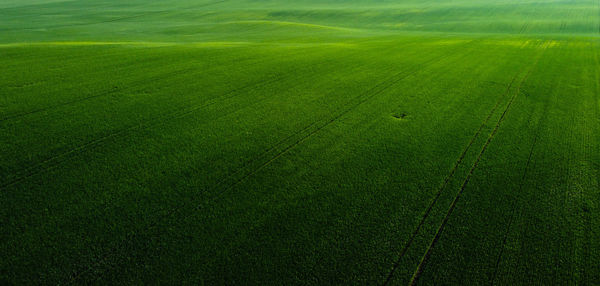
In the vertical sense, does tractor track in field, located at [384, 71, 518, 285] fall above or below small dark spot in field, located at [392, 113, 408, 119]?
below

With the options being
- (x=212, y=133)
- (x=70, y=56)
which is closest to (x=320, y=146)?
(x=212, y=133)

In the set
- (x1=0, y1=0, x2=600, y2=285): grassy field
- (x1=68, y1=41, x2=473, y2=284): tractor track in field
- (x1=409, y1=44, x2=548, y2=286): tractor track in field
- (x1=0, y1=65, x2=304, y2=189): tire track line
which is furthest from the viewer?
(x1=0, y1=65, x2=304, y2=189): tire track line

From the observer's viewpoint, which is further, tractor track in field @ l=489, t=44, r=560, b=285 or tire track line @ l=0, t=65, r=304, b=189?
tire track line @ l=0, t=65, r=304, b=189

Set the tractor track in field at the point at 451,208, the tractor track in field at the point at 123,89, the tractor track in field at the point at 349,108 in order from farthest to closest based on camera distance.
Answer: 1. the tractor track in field at the point at 123,89
2. the tractor track in field at the point at 349,108
3. the tractor track in field at the point at 451,208

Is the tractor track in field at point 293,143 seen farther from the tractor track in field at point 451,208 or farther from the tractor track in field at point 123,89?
the tractor track in field at point 123,89

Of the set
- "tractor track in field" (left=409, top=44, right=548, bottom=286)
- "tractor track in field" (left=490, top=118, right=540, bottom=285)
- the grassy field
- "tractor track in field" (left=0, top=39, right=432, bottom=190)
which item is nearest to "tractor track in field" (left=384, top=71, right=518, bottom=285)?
the grassy field

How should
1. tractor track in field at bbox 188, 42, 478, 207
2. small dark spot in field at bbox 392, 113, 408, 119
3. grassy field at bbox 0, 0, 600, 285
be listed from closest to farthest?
1. grassy field at bbox 0, 0, 600, 285
2. tractor track in field at bbox 188, 42, 478, 207
3. small dark spot in field at bbox 392, 113, 408, 119

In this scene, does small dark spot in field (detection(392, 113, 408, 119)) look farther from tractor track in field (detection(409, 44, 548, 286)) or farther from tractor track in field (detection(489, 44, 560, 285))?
tractor track in field (detection(489, 44, 560, 285))

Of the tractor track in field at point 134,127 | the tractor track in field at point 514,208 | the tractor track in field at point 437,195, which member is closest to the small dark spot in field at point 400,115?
the tractor track in field at point 437,195

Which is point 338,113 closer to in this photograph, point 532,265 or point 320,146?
point 320,146
